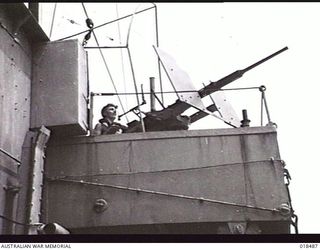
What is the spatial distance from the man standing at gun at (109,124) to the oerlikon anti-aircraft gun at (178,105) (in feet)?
0.70

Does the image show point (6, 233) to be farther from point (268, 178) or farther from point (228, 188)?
point (268, 178)

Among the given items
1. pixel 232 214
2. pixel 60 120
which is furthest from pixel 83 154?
pixel 232 214

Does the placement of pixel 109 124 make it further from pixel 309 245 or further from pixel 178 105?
pixel 309 245

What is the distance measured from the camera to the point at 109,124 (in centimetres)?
754

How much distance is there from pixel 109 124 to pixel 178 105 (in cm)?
90

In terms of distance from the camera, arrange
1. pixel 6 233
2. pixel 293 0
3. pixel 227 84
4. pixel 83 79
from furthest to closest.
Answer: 1. pixel 227 84
2. pixel 83 79
3. pixel 293 0
4. pixel 6 233

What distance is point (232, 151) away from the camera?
7.05 metres

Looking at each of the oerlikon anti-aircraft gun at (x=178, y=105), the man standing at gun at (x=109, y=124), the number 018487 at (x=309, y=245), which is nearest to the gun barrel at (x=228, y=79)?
the oerlikon anti-aircraft gun at (x=178, y=105)

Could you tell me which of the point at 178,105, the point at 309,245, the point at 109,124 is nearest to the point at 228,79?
the point at 178,105

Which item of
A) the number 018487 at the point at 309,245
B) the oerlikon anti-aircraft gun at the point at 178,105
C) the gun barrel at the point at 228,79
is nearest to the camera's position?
the number 018487 at the point at 309,245

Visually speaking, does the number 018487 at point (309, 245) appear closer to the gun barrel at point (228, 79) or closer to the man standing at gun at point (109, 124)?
the gun barrel at point (228, 79)

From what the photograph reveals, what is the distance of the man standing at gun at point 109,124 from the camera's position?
737 cm

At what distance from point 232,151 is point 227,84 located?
49.5 inches

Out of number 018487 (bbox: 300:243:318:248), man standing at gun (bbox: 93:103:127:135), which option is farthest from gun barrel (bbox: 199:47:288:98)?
number 018487 (bbox: 300:243:318:248)
